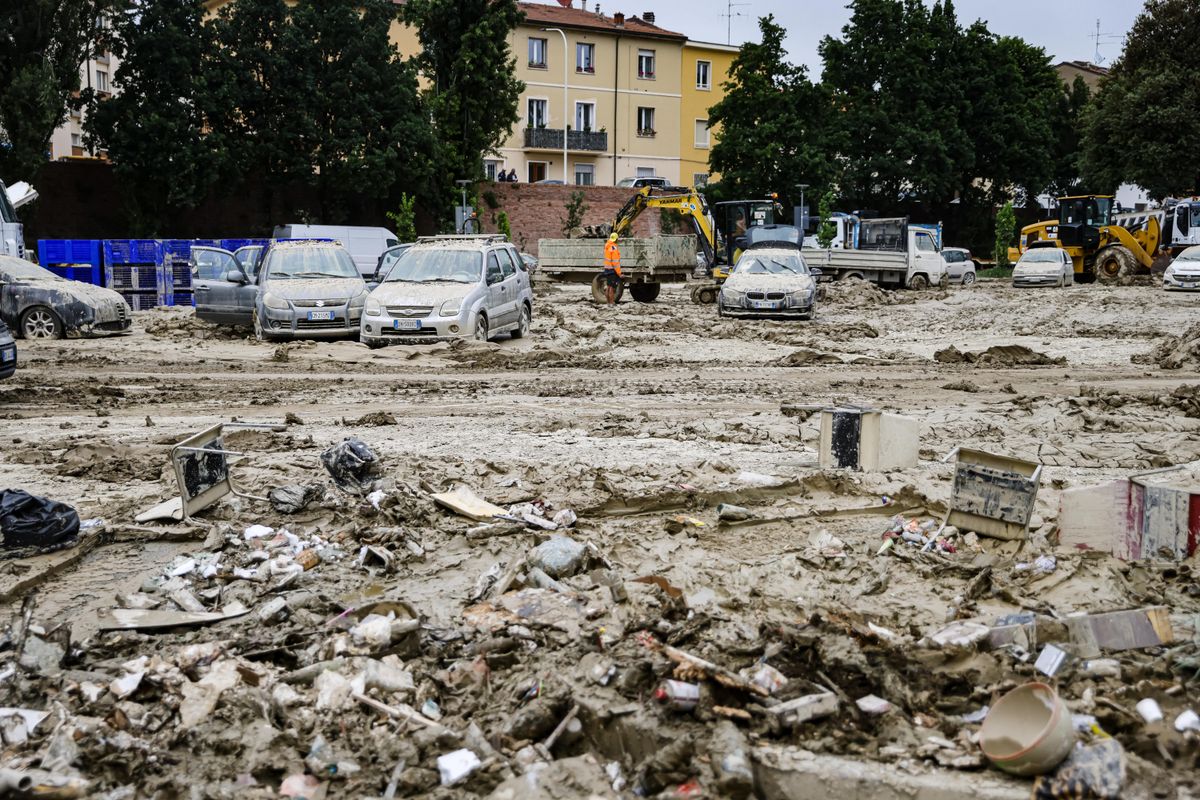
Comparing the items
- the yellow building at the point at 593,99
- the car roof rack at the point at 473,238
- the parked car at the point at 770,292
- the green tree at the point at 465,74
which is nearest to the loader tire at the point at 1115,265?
the parked car at the point at 770,292

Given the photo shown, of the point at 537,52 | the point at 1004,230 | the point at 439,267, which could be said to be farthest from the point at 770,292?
the point at 537,52

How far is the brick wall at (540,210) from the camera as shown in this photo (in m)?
47.4

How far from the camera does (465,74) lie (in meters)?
43.5

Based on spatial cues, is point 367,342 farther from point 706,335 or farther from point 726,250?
point 726,250

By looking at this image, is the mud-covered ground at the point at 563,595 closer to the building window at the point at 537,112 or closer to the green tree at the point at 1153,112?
the green tree at the point at 1153,112

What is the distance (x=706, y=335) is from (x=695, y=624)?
15.6 m

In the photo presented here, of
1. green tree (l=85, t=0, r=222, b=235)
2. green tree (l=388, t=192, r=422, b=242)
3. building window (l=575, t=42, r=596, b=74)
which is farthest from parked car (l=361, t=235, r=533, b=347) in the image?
building window (l=575, t=42, r=596, b=74)

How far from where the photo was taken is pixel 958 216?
59.2 metres

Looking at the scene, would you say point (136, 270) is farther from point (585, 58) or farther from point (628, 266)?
point (585, 58)

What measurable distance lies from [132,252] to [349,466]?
76.0 ft

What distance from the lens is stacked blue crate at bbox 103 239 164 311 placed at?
27.8 m

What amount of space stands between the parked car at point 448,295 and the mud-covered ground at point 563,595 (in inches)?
159

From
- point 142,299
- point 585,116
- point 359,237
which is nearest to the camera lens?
point 142,299

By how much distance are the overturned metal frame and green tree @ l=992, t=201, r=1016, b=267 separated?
5227cm
